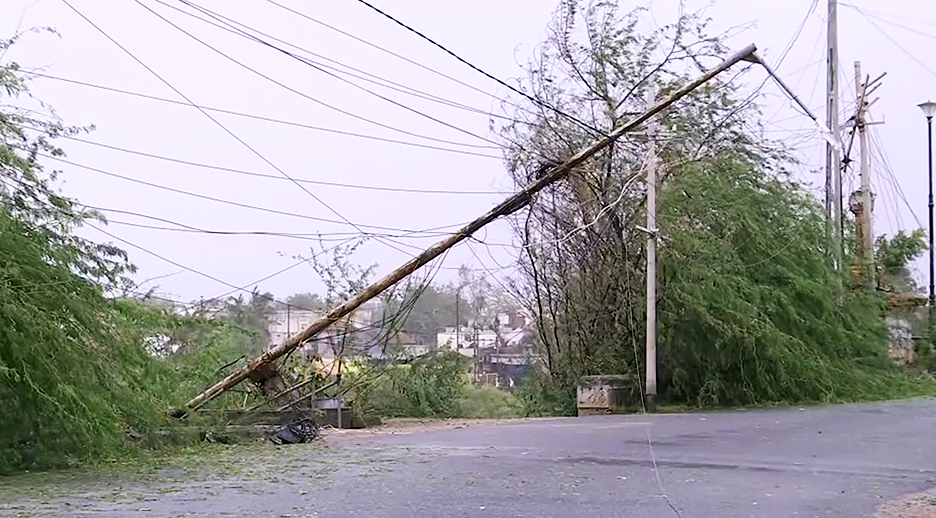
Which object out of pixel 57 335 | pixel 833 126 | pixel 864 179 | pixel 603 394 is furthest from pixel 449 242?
pixel 864 179

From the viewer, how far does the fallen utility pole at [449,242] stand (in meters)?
19.0

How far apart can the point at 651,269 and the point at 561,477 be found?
33.4 ft

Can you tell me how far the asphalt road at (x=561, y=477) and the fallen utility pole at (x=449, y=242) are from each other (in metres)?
2.21

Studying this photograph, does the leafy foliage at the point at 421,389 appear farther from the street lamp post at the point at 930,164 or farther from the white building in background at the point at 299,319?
the street lamp post at the point at 930,164

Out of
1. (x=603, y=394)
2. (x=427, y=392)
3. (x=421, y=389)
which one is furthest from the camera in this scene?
(x=427, y=392)

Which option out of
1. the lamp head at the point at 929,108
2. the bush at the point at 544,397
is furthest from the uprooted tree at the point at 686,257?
the lamp head at the point at 929,108

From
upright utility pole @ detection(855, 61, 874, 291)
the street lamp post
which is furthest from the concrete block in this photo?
the street lamp post

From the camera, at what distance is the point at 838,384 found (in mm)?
23500

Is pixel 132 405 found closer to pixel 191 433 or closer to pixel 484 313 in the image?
pixel 191 433

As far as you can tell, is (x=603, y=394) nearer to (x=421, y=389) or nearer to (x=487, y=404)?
(x=487, y=404)

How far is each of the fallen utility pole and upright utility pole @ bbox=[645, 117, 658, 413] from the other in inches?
31.4

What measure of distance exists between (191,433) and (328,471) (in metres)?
4.40

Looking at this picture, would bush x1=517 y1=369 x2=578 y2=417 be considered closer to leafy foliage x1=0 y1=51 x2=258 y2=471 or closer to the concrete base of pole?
the concrete base of pole

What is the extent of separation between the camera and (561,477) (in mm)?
11617
